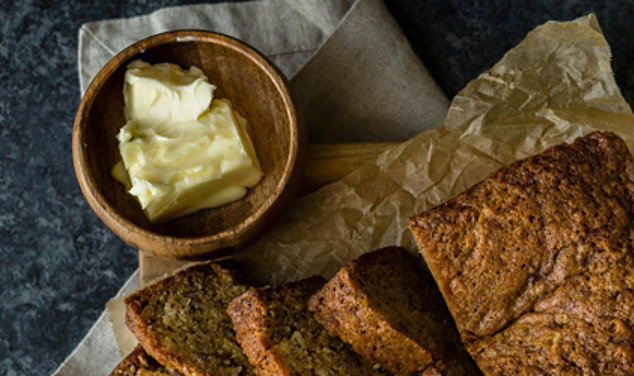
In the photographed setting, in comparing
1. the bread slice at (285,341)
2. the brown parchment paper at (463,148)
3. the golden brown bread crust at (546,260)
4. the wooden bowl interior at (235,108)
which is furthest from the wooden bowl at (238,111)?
the golden brown bread crust at (546,260)

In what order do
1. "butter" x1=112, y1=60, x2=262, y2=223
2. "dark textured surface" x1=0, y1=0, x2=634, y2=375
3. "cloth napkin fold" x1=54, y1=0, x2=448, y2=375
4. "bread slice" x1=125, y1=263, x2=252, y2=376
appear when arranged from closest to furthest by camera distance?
1. "bread slice" x1=125, y1=263, x2=252, y2=376
2. "butter" x1=112, y1=60, x2=262, y2=223
3. "cloth napkin fold" x1=54, y1=0, x2=448, y2=375
4. "dark textured surface" x1=0, y1=0, x2=634, y2=375

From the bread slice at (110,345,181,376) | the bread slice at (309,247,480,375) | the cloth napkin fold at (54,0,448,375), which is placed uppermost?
the cloth napkin fold at (54,0,448,375)

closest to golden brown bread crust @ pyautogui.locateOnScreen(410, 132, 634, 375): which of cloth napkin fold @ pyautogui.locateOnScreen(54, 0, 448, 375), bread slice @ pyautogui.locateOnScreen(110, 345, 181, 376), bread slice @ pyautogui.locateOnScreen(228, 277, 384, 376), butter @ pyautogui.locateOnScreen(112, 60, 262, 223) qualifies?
bread slice @ pyautogui.locateOnScreen(228, 277, 384, 376)

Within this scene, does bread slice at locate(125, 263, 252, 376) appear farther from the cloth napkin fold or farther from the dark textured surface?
the dark textured surface

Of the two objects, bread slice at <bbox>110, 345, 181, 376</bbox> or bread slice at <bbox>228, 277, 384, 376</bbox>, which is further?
bread slice at <bbox>110, 345, 181, 376</bbox>

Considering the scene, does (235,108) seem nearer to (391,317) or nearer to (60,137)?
(60,137)

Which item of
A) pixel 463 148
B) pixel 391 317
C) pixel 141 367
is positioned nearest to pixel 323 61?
pixel 463 148
